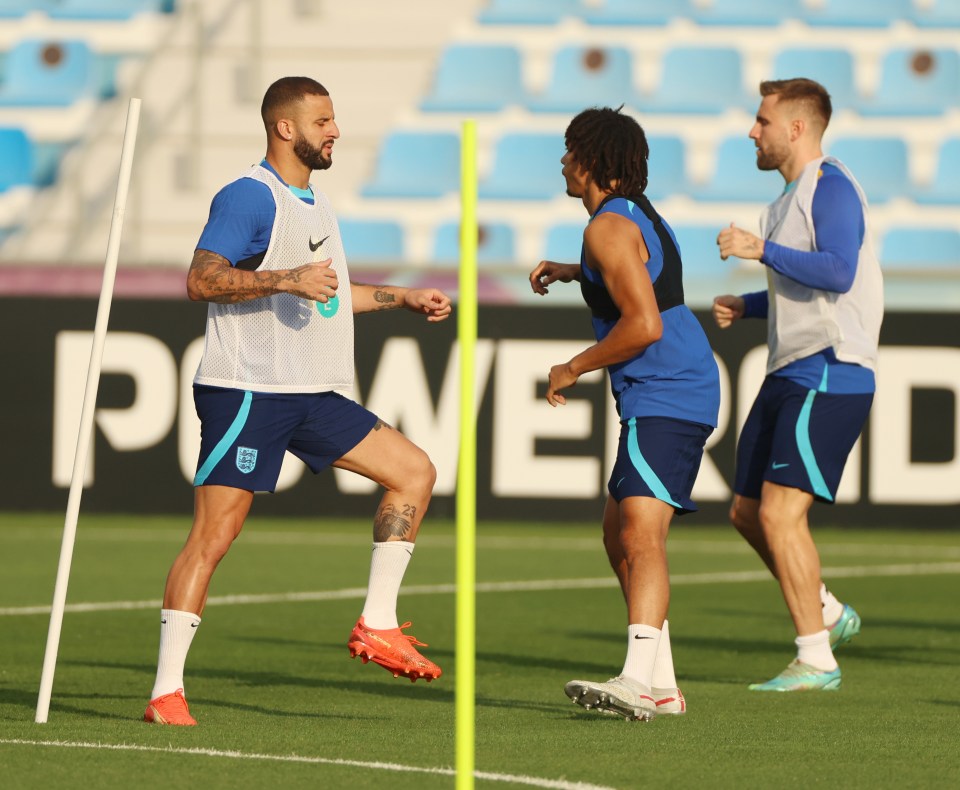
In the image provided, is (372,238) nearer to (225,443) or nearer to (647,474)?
(647,474)

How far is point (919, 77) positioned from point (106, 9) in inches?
319

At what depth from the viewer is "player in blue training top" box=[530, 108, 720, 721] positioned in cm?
617

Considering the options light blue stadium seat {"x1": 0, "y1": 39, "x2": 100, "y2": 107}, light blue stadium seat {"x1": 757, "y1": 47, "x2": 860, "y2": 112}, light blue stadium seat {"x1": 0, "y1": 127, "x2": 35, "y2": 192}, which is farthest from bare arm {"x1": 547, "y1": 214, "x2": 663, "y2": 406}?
light blue stadium seat {"x1": 0, "y1": 39, "x2": 100, "y2": 107}

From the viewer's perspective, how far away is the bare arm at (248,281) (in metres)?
5.69

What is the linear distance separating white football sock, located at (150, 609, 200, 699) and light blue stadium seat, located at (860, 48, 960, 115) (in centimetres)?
1328

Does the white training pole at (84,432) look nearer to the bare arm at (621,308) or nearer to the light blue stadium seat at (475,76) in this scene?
the bare arm at (621,308)

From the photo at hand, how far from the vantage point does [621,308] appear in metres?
6.09

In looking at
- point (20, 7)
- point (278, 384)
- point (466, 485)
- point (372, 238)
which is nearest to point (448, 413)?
point (372, 238)

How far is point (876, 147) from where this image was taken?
55.9 feet

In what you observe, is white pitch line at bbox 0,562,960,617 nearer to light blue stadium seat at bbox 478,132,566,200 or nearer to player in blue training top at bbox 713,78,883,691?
player in blue training top at bbox 713,78,883,691

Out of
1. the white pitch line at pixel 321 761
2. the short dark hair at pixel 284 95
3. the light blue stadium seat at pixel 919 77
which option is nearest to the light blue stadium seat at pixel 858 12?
the light blue stadium seat at pixel 919 77

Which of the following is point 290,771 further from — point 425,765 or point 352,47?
point 352,47

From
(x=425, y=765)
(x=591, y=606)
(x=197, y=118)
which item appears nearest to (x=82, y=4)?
(x=197, y=118)

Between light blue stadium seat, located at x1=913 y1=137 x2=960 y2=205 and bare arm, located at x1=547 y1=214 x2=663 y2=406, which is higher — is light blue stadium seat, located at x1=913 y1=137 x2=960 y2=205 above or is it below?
above
